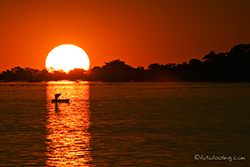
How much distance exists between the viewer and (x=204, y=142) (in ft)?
96.5

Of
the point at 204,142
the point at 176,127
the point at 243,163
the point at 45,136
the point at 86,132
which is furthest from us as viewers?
the point at 176,127

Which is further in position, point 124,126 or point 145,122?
point 145,122

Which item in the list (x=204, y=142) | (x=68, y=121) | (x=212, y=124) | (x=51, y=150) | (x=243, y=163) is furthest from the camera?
(x=68, y=121)

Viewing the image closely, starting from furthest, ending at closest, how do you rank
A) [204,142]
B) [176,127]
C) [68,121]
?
1. [68,121]
2. [176,127]
3. [204,142]

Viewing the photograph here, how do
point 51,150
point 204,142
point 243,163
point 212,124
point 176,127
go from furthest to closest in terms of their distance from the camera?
1. point 212,124
2. point 176,127
3. point 204,142
4. point 51,150
5. point 243,163

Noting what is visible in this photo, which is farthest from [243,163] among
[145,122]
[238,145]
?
[145,122]

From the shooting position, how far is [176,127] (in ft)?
125

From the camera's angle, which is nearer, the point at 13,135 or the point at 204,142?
the point at 204,142

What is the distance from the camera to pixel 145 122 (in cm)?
4306

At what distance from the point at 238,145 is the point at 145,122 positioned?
15.7 meters

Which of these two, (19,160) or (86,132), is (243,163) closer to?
(19,160)

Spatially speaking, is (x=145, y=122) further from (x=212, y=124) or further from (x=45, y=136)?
(x=45, y=136)

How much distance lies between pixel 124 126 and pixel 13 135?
1001 centimetres

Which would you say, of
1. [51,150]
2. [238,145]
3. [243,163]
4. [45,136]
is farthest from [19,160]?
[238,145]
